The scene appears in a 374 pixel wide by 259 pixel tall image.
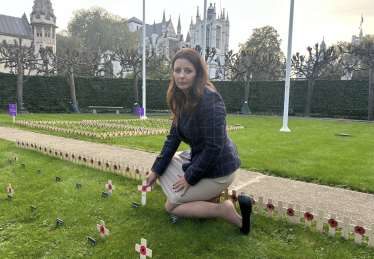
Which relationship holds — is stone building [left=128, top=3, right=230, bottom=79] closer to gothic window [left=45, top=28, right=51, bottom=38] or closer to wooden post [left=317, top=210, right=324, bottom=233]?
gothic window [left=45, top=28, right=51, bottom=38]

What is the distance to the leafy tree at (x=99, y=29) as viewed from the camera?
55.9 m

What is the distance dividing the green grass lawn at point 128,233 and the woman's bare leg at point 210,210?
0.36ft

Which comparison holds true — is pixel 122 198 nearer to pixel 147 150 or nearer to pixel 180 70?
pixel 180 70

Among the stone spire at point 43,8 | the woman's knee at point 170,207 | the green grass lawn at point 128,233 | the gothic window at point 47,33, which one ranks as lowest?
the green grass lawn at point 128,233

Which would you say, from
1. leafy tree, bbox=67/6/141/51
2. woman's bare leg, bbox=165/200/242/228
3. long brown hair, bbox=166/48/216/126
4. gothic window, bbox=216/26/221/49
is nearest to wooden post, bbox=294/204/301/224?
woman's bare leg, bbox=165/200/242/228

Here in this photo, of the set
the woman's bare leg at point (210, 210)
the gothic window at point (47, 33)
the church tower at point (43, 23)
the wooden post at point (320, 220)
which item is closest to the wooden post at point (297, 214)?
the wooden post at point (320, 220)

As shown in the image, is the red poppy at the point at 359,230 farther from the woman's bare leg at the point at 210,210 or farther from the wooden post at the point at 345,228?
the woman's bare leg at the point at 210,210

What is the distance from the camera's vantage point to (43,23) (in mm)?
53781

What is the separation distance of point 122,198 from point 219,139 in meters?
1.90

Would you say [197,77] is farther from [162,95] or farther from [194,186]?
[162,95]

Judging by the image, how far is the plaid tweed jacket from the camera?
2.66 m

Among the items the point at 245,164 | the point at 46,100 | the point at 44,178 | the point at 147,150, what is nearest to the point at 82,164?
the point at 44,178

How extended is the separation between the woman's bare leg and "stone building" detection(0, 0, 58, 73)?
5975cm

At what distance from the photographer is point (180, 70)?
2.83 meters
